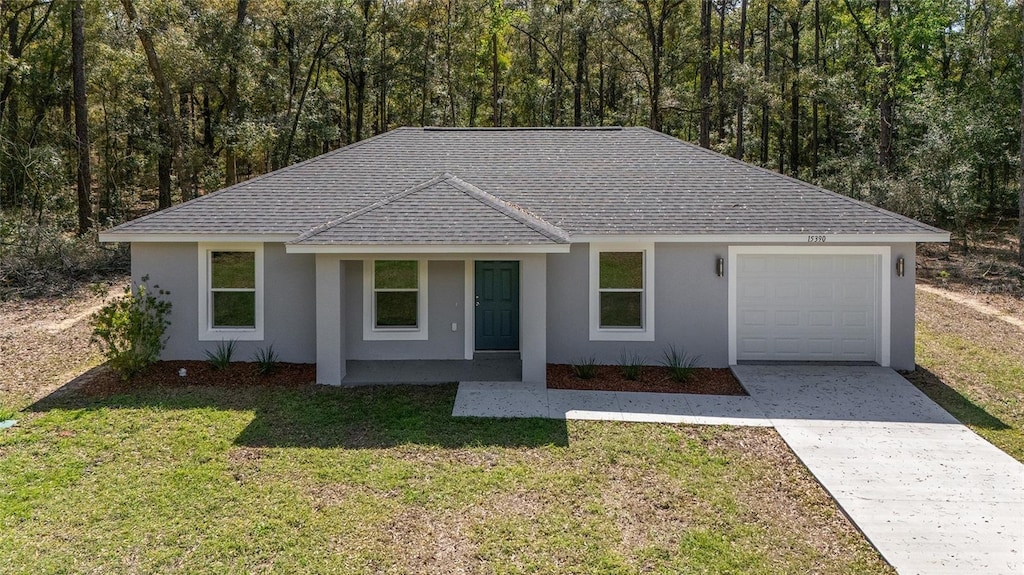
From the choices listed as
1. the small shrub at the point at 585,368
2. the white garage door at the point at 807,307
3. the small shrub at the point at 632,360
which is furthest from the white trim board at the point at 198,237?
the white garage door at the point at 807,307

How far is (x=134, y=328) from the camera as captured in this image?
9359 mm

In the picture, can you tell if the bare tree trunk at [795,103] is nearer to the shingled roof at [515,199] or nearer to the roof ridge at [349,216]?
the shingled roof at [515,199]

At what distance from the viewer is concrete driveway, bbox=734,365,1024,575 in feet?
16.4

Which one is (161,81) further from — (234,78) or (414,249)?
(414,249)

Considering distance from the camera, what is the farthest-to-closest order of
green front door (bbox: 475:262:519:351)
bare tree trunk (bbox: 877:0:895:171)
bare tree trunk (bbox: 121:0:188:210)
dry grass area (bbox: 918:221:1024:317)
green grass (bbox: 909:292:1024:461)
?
1. bare tree trunk (bbox: 877:0:895:171)
2. bare tree trunk (bbox: 121:0:188:210)
3. dry grass area (bbox: 918:221:1024:317)
4. green front door (bbox: 475:262:519:351)
5. green grass (bbox: 909:292:1024:461)

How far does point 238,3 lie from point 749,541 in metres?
27.2

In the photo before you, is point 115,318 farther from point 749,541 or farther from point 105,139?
point 105,139

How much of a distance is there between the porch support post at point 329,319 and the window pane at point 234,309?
6.63 feet

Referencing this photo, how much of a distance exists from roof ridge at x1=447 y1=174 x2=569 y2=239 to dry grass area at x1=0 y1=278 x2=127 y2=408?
255 inches

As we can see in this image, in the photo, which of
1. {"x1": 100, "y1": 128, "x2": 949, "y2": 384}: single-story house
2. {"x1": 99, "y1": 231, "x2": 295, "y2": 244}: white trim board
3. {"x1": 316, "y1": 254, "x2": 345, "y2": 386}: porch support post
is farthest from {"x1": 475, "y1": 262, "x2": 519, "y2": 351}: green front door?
{"x1": 99, "y1": 231, "x2": 295, "y2": 244}: white trim board

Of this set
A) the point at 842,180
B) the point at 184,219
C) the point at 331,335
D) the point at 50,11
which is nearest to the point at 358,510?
the point at 331,335

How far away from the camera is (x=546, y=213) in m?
10.7

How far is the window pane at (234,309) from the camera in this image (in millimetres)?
10508

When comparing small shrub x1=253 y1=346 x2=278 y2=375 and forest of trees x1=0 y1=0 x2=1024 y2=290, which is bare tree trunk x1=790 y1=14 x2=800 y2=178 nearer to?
forest of trees x1=0 y1=0 x2=1024 y2=290
